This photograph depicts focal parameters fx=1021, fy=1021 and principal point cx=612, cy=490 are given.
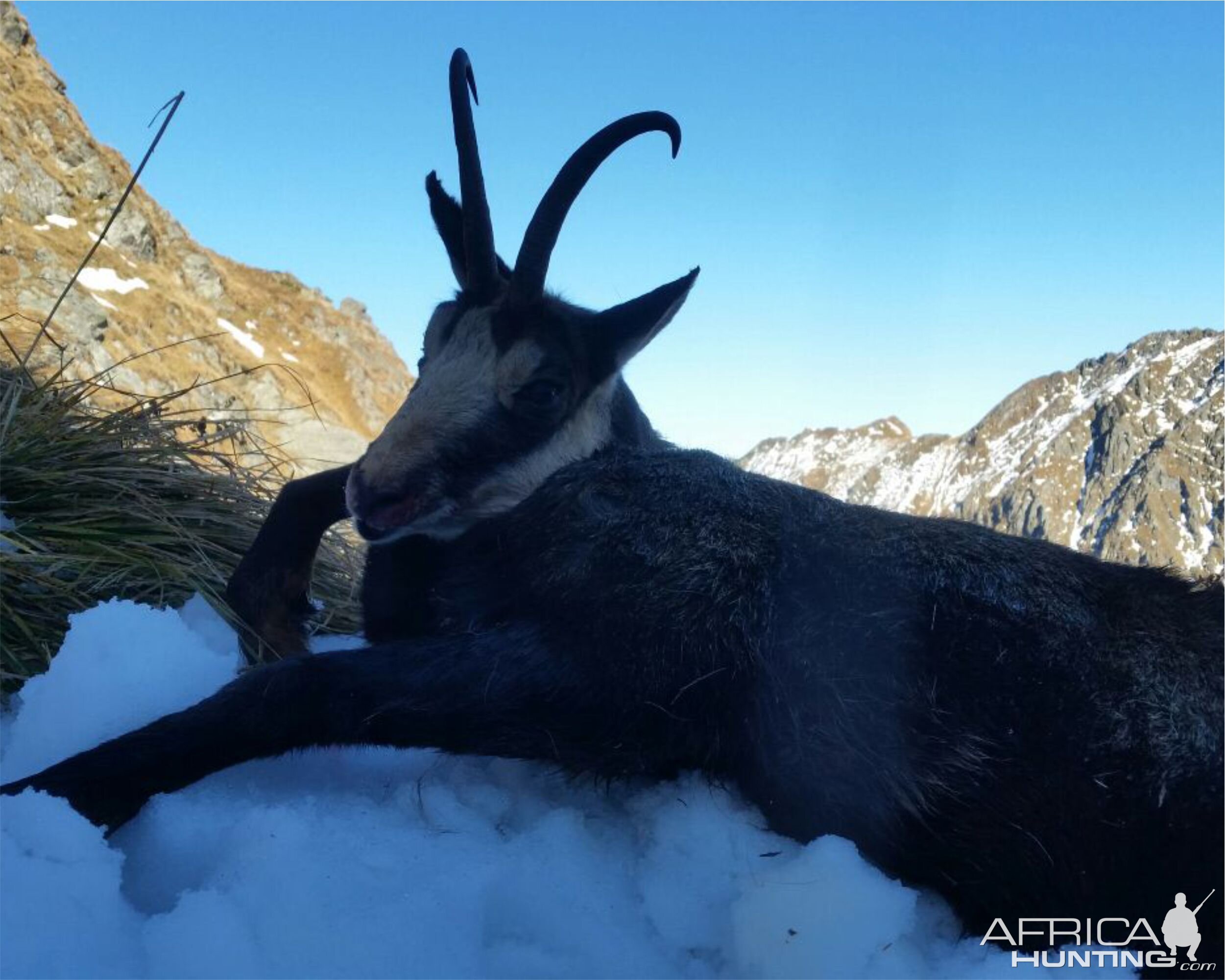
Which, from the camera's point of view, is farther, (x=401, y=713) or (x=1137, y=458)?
(x=1137, y=458)

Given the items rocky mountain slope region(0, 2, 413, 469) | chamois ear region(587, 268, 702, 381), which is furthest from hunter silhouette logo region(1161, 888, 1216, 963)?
rocky mountain slope region(0, 2, 413, 469)

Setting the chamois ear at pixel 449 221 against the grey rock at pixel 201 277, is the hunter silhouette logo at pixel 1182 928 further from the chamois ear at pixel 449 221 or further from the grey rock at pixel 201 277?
the grey rock at pixel 201 277

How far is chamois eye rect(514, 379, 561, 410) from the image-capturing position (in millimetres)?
3707

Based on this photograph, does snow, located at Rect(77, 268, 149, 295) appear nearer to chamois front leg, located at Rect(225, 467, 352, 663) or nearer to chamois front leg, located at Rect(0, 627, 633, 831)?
chamois front leg, located at Rect(225, 467, 352, 663)

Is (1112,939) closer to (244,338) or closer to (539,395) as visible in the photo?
(539,395)

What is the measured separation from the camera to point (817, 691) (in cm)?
261

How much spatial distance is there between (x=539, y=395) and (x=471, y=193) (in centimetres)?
85

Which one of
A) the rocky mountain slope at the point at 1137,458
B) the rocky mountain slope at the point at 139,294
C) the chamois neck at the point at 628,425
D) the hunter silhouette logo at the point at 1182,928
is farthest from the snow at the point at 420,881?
the rocky mountain slope at the point at 1137,458

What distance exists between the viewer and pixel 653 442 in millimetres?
4246

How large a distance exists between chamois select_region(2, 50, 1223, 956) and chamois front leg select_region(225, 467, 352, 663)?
41.5 inches

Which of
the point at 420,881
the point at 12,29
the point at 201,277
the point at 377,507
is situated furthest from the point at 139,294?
the point at 420,881

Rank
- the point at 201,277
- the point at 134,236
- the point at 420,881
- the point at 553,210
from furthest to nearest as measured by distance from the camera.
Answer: the point at 201,277
the point at 134,236
the point at 553,210
the point at 420,881

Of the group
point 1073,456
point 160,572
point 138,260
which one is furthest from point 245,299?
point 1073,456

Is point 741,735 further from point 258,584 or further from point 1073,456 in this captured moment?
point 1073,456
